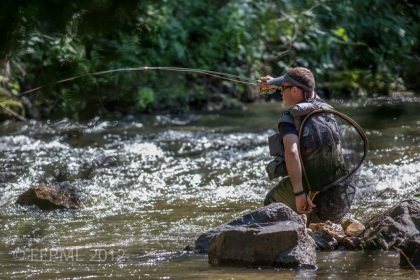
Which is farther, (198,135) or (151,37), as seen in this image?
(198,135)

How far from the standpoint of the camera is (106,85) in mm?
2902

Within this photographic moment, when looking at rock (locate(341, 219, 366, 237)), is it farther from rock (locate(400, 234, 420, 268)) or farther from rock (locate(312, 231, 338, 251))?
rock (locate(400, 234, 420, 268))

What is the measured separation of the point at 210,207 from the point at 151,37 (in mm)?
5760

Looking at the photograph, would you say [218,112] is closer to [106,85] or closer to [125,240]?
[125,240]

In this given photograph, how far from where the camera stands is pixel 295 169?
6.21m

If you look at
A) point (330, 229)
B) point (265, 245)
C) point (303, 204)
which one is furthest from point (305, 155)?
point (265, 245)

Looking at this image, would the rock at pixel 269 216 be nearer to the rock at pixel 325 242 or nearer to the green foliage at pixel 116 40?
the rock at pixel 325 242

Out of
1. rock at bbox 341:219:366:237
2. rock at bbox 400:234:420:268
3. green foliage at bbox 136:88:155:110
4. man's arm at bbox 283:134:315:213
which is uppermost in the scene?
green foliage at bbox 136:88:155:110

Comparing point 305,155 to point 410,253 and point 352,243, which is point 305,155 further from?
point 410,253

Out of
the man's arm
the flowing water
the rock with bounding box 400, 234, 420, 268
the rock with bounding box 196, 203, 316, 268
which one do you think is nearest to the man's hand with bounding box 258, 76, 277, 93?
the man's arm

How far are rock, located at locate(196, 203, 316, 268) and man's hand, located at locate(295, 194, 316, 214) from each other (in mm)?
344

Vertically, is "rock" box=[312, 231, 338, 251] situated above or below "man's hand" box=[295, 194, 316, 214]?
below

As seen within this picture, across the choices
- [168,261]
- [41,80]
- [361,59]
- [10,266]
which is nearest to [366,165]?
[168,261]

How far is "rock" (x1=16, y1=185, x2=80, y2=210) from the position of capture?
28.5 ft
